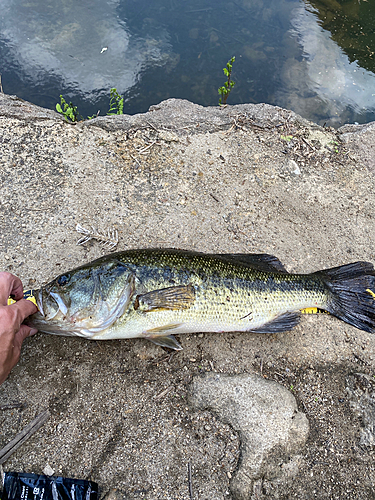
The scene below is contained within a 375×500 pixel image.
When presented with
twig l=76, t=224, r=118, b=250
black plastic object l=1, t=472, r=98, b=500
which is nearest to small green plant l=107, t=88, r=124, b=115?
twig l=76, t=224, r=118, b=250

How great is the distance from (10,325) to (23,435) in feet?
3.19

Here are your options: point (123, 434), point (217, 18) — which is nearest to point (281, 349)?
point (123, 434)

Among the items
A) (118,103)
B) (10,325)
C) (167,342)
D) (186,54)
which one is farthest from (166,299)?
(186,54)

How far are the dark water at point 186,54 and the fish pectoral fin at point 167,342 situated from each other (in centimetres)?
610

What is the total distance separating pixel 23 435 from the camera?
111 inches

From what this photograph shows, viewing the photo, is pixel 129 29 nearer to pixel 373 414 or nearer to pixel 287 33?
pixel 287 33

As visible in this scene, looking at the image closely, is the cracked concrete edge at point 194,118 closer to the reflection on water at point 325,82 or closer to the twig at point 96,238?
the twig at point 96,238

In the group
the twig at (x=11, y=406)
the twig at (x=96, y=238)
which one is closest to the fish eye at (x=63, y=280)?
the twig at (x=96, y=238)

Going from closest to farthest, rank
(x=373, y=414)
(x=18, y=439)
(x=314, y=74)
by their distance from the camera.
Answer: (x=18, y=439) → (x=373, y=414) → (x=314, y=74)

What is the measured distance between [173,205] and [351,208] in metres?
2.42

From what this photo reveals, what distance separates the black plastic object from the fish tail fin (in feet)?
8.91

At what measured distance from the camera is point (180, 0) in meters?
10.2

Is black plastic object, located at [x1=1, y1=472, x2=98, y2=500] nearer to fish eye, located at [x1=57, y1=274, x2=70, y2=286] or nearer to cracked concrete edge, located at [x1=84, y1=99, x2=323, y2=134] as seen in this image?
fish eye, located at [x1=57, y1=274, x2=70, y2=286]

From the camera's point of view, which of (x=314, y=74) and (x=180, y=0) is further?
(x=180, y=0)
